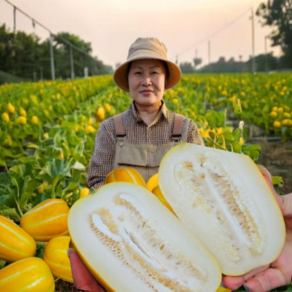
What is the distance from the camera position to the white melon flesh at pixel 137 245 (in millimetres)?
732

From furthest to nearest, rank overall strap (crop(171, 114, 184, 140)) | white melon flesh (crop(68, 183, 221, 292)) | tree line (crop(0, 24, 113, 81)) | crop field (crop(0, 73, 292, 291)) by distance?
tree line (crop(0, 24, 113, 81)) < overall strap (crop(171, 114, 184, 140)) < crop field (crop(0, 73, 292, 291)) < white melon flesh (crop(68, 183, 221, 292))

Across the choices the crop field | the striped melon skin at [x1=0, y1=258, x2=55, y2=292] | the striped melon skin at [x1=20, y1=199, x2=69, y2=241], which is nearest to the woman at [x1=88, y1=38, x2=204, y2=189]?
the crop field

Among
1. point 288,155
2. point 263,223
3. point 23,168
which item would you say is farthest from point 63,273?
point 288,155

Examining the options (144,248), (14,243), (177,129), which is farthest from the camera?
(177,129)

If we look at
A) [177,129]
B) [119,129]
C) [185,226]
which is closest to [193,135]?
[177,129]

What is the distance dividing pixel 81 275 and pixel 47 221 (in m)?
0.30

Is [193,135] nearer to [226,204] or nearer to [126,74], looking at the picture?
[126,74]

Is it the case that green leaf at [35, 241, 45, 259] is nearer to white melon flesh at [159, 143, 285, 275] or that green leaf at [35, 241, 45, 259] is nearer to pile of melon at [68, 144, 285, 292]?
pile of melon at [68, 144, 285, 292]

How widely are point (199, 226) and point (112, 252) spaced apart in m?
0.18

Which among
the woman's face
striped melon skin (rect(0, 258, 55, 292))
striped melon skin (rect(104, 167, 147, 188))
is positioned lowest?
striped melon skin (rect(0, 258, 55, 292))

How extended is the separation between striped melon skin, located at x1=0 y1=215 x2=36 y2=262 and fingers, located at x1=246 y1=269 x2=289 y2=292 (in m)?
0.59

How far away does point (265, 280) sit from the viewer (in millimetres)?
782

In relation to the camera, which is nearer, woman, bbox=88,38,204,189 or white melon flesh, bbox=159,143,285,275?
white melon flesh, bbox=159,143,285,275

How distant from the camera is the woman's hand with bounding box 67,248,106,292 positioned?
788 mm
